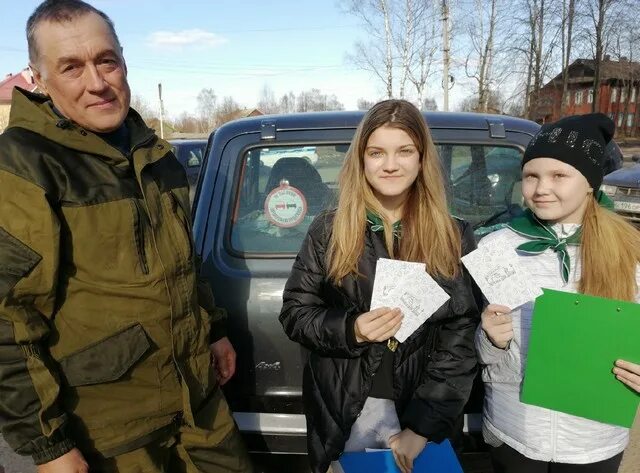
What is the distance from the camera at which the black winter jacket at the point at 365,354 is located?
5.85 feet

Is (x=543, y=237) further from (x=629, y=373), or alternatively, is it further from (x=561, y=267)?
(x=629, y=373)

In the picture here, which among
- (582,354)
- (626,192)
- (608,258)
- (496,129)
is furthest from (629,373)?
(626,192)

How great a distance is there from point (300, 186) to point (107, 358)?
4.21 ft

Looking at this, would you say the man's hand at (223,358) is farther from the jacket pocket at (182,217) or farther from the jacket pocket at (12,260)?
the jacket pocket at (12,260)

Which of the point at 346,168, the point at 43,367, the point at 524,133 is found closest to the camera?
the point at 43,367

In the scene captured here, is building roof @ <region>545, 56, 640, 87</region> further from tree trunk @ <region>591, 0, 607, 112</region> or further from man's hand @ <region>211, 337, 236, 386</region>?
man's hand @ <region>211, 337, 236, 386</region>

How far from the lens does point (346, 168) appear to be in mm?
1925

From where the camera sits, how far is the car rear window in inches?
97.2

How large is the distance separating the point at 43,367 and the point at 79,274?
28 centimetres

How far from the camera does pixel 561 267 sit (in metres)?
1.82

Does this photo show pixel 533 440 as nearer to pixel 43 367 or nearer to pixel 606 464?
pixel 606 464

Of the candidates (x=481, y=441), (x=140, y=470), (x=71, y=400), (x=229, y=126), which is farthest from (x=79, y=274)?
(x=481, y=441)

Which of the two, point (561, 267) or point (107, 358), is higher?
point (561, 267)

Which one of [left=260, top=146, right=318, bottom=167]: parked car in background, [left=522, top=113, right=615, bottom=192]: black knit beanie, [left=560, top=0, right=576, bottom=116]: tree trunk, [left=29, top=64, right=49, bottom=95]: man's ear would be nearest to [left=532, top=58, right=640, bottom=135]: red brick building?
[left=560, top=0, right=576, bottom=116]: tree trunk
